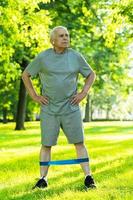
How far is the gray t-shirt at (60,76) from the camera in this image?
7.89m

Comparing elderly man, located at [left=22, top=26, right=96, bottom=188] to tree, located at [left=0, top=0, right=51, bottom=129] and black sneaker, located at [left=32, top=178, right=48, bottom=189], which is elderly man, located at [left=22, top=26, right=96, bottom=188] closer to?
black sneaker, located at [left=32, top=178, right=48, bottom=189]

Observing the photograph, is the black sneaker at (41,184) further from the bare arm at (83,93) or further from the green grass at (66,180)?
the bare arm at (83,93)

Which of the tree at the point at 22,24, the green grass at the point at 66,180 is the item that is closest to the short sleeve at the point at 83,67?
the green grass at the point at 66,180

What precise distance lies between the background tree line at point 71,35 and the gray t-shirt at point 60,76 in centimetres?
667

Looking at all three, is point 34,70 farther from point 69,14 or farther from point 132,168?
point 69,14

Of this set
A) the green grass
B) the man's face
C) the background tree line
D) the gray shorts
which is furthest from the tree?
the gray shorts

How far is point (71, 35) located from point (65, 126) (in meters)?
23.6

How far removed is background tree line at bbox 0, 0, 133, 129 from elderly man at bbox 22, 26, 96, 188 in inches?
263

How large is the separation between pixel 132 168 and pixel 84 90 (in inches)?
122

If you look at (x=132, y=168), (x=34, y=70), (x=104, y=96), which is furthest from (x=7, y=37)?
(x=104, y=96)

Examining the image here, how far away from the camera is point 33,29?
65.1 ft

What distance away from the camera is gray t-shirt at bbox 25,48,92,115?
789 cm

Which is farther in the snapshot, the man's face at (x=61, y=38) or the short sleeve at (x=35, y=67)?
the short sleeve at (x=35, y=67)

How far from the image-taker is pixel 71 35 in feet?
103
